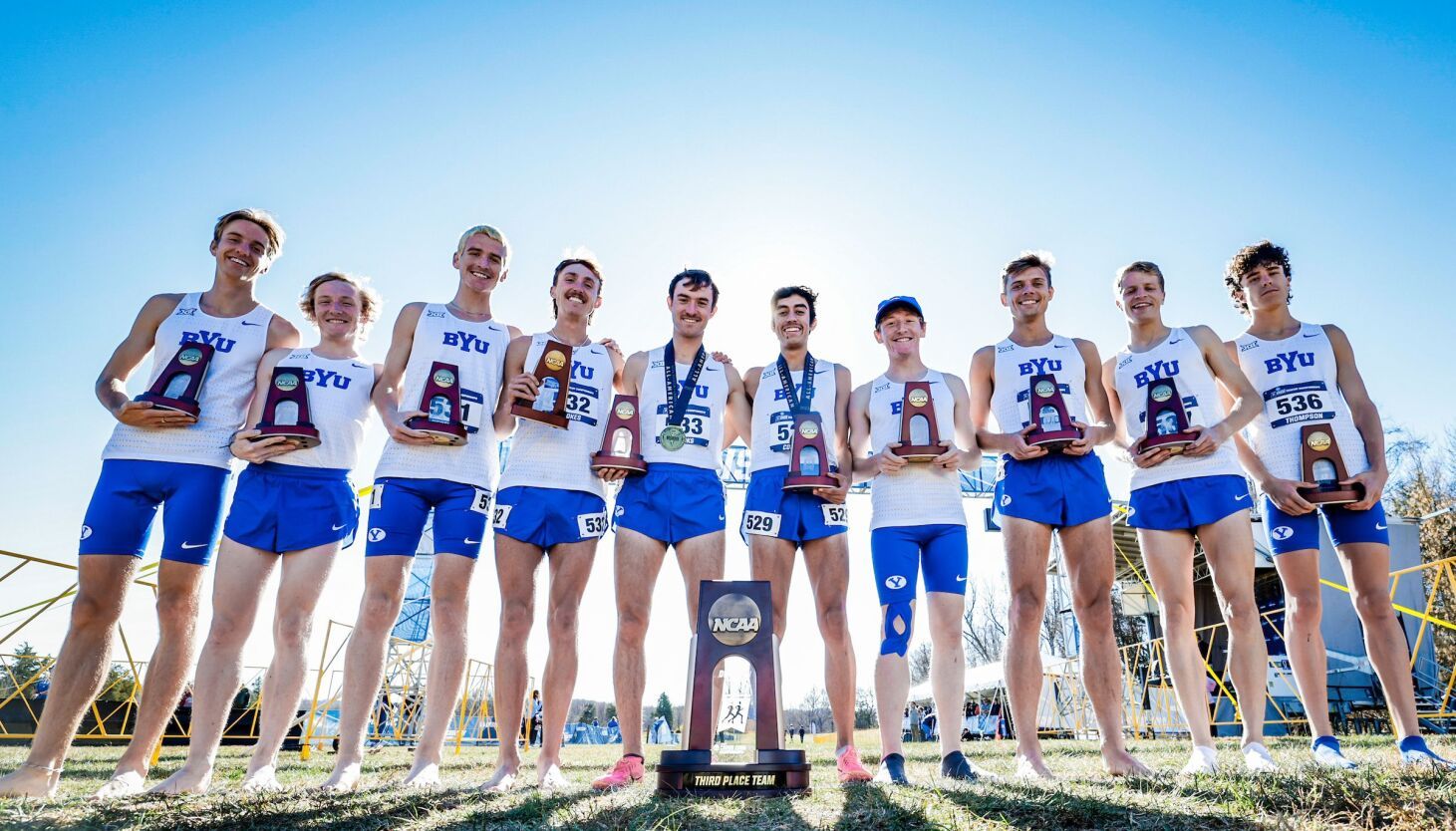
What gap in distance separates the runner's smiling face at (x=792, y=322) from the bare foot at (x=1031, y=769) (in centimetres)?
252

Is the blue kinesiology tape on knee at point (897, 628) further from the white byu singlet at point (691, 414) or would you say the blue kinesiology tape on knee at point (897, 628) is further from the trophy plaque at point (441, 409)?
the trophy plaque at point (441, 409)

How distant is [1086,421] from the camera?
15.6 feet

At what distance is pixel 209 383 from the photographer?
4414 mm

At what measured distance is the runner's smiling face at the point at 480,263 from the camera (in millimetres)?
4805

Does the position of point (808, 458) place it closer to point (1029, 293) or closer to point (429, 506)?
point (1029, 293)

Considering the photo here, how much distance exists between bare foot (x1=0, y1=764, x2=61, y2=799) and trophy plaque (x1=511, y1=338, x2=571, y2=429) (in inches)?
103

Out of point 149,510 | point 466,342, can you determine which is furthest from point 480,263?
point 149,510

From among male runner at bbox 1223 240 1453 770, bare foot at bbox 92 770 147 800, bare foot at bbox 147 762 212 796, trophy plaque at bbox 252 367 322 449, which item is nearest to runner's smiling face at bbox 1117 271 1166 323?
male runner at bbox 1223 240 1453 770

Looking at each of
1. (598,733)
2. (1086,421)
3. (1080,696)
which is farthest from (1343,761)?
(598,733)

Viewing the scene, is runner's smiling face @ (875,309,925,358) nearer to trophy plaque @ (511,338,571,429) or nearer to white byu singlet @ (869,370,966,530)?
white byu singlet @ (869,370,966,530)

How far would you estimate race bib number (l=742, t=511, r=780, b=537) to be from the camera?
4402mm

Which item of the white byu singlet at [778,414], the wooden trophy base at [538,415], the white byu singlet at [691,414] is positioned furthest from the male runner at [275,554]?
the white byu singlet at [778,414]

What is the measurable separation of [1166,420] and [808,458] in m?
1.92

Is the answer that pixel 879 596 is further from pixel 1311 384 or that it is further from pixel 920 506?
pixel 1311 384
